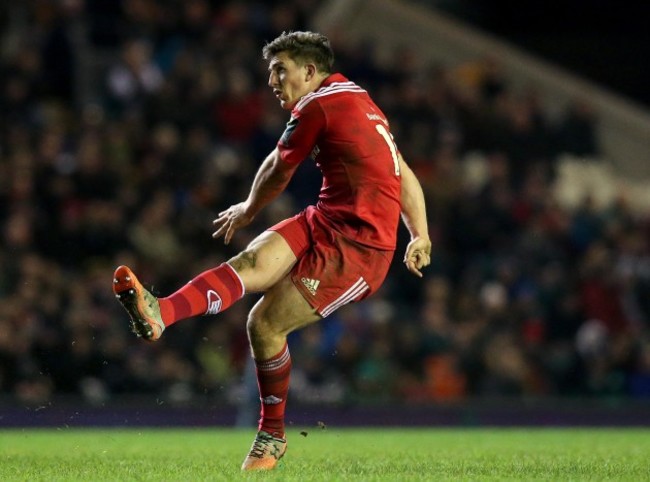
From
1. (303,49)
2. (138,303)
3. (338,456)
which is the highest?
(303,49)

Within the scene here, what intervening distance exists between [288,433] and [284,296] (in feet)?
18.8

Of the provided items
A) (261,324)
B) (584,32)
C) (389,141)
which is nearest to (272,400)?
(261,324)

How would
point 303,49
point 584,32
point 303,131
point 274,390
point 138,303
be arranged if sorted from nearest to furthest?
point 138,303 < point 303,131 < point 303,49 < point 274,390 < point 584,32

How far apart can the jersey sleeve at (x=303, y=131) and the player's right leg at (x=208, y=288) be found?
0.45m

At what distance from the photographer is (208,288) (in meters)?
6.88

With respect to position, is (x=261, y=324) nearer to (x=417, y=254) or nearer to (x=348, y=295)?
(x=348, y=295)

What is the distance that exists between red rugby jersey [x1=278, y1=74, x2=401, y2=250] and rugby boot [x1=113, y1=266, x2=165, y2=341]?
111cm

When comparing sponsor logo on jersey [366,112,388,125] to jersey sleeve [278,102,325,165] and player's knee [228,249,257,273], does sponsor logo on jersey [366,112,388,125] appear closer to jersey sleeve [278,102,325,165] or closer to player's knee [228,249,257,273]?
jersey sleeve [278,102,325,165]

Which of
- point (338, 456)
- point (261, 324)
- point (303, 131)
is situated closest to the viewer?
point (303, 131)

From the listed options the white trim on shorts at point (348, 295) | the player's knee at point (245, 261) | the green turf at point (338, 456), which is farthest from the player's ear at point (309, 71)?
the green turf at point (338, 456)

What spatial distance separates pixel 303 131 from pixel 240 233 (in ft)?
26.5

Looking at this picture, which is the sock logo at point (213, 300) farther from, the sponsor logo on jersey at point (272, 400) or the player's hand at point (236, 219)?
the sponsor logo on jersey at point (272, 400)

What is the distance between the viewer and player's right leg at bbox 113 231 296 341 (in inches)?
254

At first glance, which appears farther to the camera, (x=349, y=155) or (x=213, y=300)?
(x=349, y=155)
